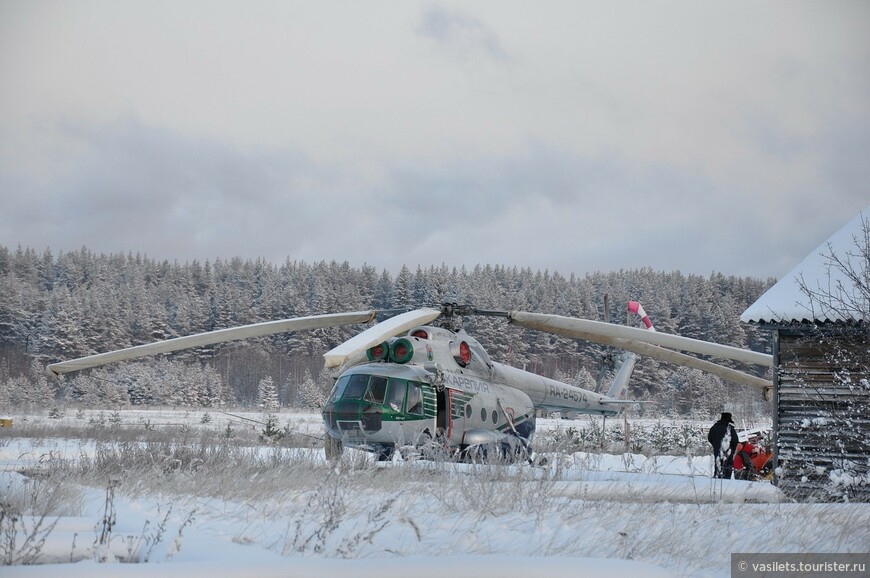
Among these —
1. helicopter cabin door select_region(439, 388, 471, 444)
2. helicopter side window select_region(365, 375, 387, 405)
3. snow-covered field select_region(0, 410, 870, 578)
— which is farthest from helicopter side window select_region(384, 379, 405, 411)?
snow-covered field select_region(0, 410, 870, 578)

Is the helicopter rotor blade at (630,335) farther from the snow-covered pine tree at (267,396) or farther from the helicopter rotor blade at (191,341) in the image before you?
the snow-covered pine tree at (267,396)

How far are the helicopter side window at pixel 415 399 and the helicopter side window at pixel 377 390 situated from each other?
46cm

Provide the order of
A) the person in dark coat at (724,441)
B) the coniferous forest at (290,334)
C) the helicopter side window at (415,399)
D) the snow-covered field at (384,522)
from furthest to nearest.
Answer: the coniferous forest at (290,334)
the person in dark coat at (724,441)
the helicopter side window at (415,399)
the snow-covered field at (384,522)

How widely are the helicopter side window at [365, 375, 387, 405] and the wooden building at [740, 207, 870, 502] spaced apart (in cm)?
623

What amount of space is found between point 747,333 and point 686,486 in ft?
318

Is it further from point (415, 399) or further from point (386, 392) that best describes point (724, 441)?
point (386, 392)

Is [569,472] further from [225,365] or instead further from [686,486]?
[225,365]

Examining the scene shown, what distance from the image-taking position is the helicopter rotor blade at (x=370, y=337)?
24.8 feet

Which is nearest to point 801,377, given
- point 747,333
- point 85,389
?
point 85,389

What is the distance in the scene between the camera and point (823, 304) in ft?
36.4

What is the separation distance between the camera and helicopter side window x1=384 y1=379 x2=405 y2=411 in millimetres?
12539

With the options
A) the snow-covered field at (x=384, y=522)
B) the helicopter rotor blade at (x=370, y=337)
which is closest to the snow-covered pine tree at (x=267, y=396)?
the helicopter rotor blade at (x=370, y=337)

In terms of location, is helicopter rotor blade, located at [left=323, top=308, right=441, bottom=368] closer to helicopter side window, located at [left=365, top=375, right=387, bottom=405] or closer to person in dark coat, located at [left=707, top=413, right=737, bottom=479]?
helicopter side window, located at [left=365, top=375, right=387, bottom=405]

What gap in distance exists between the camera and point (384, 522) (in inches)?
246
